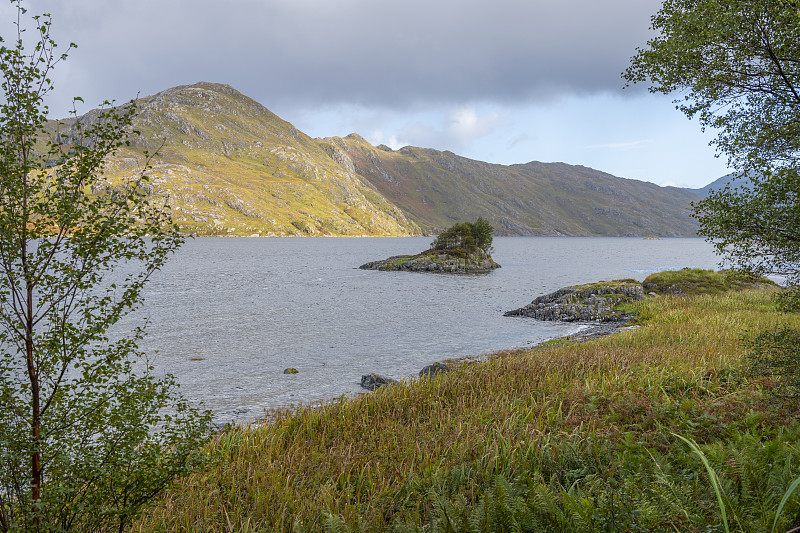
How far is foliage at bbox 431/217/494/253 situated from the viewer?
9694 cm

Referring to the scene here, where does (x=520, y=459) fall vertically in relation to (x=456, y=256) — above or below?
below

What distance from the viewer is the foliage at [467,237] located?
9694 cm

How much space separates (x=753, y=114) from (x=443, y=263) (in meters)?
76.6

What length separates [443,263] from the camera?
289ft

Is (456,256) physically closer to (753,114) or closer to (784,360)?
(753,114)

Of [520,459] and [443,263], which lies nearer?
[520,459]

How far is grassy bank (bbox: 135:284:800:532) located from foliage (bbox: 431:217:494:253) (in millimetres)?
82467

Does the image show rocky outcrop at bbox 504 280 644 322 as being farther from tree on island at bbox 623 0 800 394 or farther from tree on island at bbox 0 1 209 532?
tree on island at bbox 0 1 209 532

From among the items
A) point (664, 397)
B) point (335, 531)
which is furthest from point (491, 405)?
point (335, 531)

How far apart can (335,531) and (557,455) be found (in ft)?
15.2

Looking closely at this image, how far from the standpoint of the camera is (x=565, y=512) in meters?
5.66

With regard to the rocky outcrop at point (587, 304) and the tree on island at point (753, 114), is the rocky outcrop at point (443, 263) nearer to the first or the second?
the rocky outcrop at point (587, 304)

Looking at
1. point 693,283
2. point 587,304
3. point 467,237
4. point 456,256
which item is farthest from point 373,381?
point 467,237

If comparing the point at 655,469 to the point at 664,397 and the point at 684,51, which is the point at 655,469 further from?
the point at 684,51
